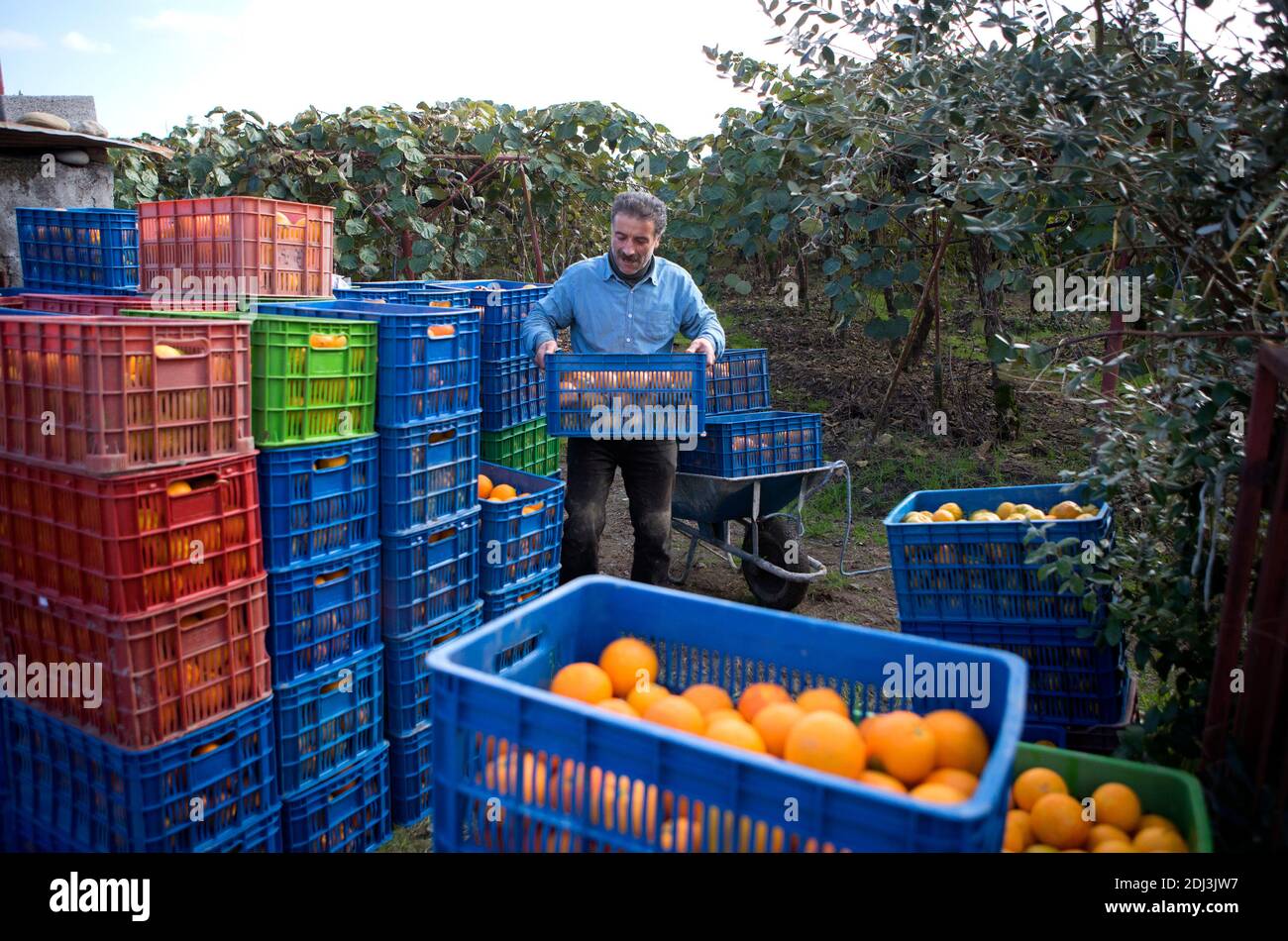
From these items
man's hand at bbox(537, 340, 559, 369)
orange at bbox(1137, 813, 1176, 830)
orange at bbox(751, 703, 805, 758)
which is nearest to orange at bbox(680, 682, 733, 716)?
orange at bbox(751, 703, 805, 758)

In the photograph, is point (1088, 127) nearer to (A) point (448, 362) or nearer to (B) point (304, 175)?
(A) point (448, 362)

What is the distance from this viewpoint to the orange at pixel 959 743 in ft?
6.17

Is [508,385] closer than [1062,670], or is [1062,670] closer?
[1062,670]

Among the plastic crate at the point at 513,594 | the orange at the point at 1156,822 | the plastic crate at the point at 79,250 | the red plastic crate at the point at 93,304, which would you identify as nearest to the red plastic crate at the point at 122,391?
the red plastic crate at the point at 93,304

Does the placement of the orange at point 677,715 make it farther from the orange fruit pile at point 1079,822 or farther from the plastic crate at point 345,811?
the plastic crate at point 345,811

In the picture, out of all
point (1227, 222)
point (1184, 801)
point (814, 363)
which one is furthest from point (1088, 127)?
point (814, 363)

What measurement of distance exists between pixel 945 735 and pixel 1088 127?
1876mm

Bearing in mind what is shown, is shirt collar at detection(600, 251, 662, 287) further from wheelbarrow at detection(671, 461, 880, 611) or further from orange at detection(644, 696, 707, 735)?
orange at detection(644, 696, 707, 735)

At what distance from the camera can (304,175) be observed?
8727 millimetres

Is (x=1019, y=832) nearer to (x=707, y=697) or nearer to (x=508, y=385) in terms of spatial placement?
(x=707, y=697)

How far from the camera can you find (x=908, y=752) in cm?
185

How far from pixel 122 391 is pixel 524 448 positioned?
106 inches

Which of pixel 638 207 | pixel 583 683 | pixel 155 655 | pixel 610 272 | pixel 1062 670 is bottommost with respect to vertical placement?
pixel 1062 670

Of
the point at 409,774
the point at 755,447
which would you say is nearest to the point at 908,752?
the point at 409,774
